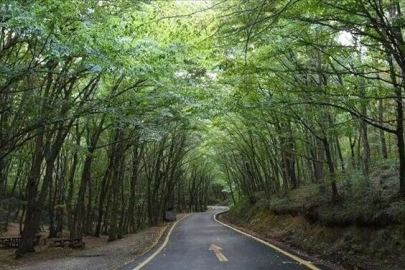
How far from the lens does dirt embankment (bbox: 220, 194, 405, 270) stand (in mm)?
7773

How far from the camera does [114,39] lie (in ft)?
27.1

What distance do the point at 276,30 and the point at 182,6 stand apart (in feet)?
7.75

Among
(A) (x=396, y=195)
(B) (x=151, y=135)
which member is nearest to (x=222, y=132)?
(B) (x=151, y=135)

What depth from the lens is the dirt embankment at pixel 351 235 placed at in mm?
7773

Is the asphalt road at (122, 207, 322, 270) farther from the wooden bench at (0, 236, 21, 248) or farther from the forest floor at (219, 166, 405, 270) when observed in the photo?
the wooden bench at (0, 236, 21, 248)

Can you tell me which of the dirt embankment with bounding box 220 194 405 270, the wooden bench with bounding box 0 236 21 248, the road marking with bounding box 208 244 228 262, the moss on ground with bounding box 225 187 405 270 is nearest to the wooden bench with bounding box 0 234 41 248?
the wooden bench with bounding box 0 236 21 248

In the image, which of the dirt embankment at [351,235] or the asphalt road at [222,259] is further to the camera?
the asphalt road at [222,259]

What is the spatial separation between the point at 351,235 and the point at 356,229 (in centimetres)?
20

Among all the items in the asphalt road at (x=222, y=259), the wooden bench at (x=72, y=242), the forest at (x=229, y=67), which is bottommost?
the asphalt road at (x=222, y=259)

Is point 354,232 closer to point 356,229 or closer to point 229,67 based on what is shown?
point 356,229

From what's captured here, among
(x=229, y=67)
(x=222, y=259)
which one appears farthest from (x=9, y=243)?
(x=229, y=67)

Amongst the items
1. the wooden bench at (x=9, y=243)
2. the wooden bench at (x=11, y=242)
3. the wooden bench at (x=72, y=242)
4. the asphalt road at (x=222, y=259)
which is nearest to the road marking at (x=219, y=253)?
the asphalt road at (x=222, y=259)

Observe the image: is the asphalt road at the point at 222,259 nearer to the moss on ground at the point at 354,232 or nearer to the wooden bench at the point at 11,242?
the moss on ground at the point at 354,232

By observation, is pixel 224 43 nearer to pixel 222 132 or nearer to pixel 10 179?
pixel 222 132
